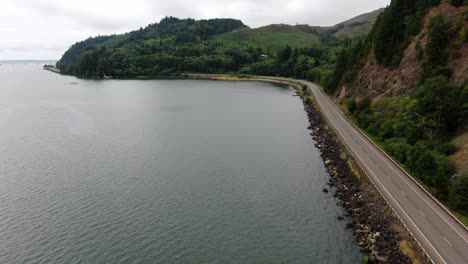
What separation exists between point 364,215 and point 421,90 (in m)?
32.7

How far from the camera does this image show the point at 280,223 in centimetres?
5022

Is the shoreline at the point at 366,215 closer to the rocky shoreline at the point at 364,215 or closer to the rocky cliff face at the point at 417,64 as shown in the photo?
the rocky shoreline at the point at 364,215

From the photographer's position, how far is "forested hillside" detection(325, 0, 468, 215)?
5328 centimetres

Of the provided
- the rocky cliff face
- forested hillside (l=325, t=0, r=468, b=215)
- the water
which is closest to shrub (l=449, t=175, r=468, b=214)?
forested hillside (l=325, t=0, r=468, b=215)

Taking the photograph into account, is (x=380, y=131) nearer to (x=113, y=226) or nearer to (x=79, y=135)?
(x=113, y=226)

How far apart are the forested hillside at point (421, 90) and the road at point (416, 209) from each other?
8.03 feet

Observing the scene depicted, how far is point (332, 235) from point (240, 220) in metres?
13.1

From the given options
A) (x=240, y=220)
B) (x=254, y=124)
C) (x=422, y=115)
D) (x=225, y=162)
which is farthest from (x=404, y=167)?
(x=254, y=124)

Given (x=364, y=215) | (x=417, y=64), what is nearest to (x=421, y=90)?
(x=417, y=64)

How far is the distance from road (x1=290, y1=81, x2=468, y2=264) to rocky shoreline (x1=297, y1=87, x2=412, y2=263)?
6.96 ft

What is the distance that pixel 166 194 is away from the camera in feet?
197

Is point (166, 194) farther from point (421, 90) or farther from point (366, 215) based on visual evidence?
point (421, 90)

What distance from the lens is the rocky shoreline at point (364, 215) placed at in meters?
41.0

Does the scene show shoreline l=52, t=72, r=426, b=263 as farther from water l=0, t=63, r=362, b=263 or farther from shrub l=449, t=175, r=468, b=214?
shrub l=449, t=175, r=468, b=214
